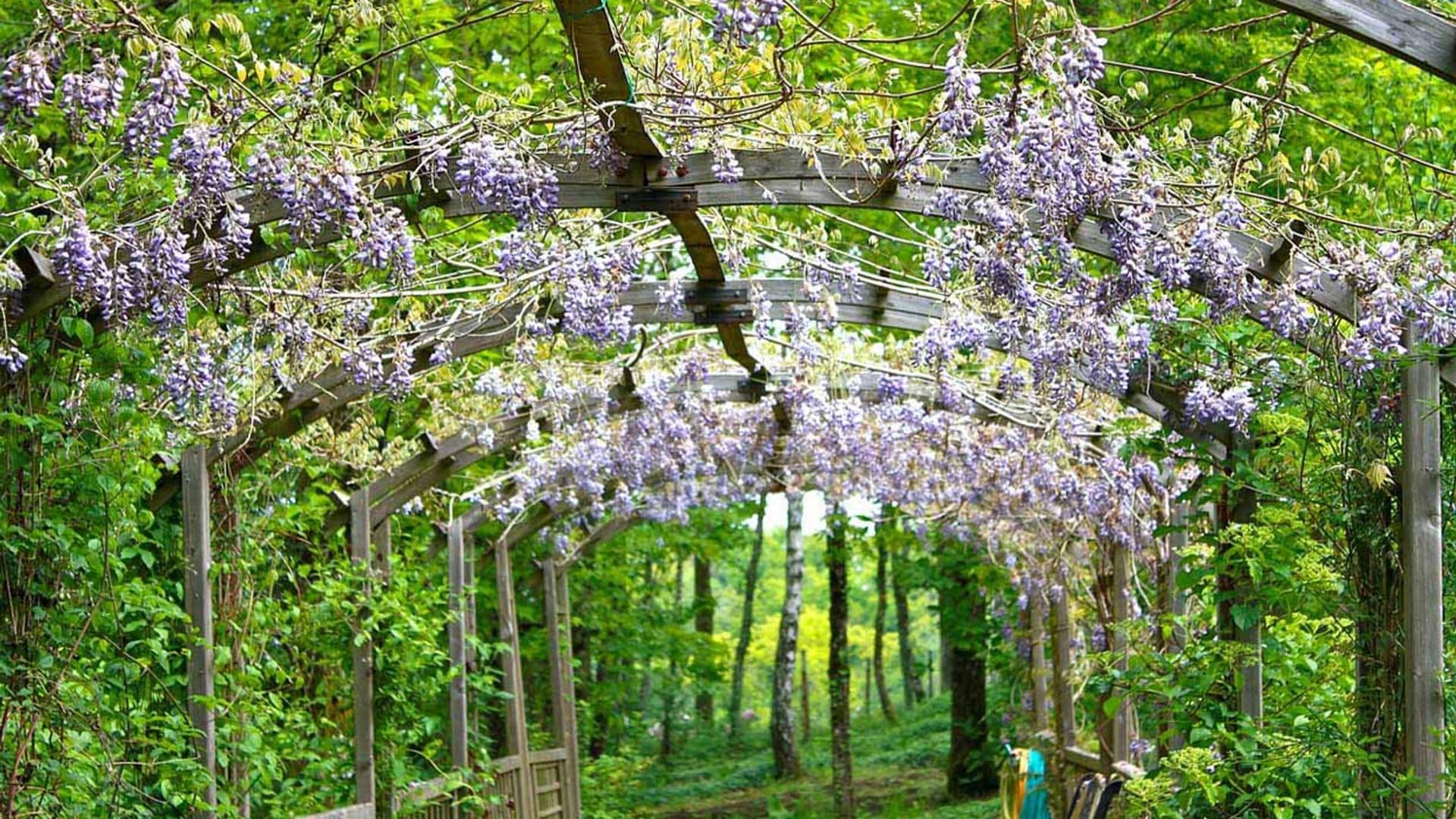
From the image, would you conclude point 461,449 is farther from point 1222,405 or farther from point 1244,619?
point 1244,619

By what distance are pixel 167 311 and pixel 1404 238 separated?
3406 millimetres

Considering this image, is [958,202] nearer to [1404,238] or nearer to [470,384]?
[1404,238]

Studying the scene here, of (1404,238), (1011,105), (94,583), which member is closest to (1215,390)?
(1404,238)

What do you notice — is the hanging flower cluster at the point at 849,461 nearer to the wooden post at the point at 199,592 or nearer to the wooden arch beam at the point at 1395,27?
the wooden post at the point at 199,592

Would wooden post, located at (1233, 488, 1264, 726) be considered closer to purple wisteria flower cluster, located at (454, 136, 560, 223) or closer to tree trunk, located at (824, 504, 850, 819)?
purple wisteria flower cluster, located at (454, 136, 560, 223)

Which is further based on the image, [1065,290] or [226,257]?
[1065,290]

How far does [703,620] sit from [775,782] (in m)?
4.55

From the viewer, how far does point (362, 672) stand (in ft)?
25.1

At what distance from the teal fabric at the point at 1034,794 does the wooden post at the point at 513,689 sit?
3.31 meters

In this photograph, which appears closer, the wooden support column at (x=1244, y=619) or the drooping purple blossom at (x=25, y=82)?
the drooping purple blossom at (x=25, y=82)

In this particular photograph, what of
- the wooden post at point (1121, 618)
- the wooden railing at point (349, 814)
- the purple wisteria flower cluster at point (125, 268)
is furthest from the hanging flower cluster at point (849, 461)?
A: the purple wisteria flower cluster at point (125, 268)

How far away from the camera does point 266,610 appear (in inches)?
251

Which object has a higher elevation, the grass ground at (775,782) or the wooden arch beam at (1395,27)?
the wooden arch beam at (1395,27)

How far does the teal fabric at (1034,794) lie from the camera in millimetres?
9219
